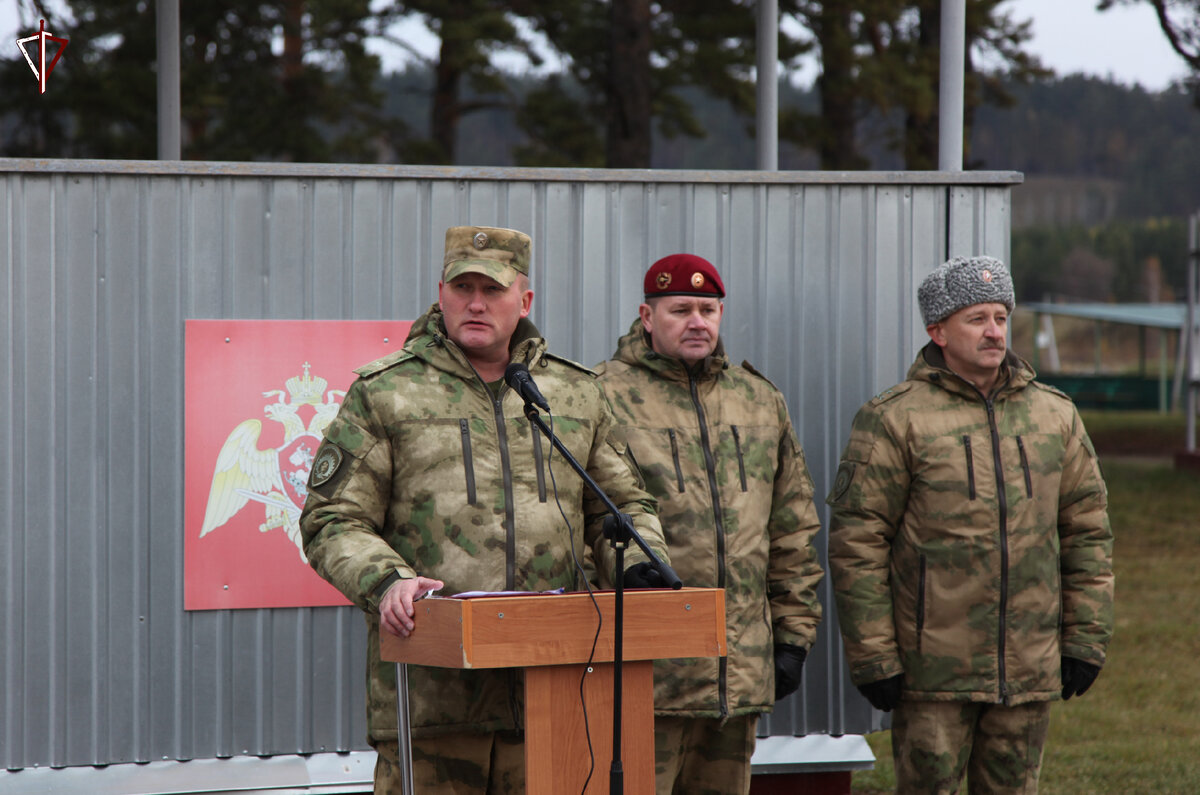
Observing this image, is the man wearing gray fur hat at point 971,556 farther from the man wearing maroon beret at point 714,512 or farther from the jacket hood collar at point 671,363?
the jacket hood collar at point 671,363

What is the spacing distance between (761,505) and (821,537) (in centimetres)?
85

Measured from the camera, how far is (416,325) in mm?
3547

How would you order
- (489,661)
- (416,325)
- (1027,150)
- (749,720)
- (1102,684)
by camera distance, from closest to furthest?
(489,661)
(416,325)
(749,720)
(1102,684)
(1027,150)

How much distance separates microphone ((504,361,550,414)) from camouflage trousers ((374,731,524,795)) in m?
0.94

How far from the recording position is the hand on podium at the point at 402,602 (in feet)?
9.46

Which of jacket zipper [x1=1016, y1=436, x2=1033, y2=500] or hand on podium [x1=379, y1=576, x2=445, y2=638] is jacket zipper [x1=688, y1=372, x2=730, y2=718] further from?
hand on podium [x1=379, y1=576, x2=445, y2=638]

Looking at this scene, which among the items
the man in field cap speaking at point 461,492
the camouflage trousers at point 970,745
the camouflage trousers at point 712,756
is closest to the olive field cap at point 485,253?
the man in field cap speaking at point 461,492

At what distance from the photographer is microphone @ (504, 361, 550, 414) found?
9.61 ft

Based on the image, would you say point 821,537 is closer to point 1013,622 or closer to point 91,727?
point 1013,622

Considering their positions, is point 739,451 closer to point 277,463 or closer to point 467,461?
point 467,461

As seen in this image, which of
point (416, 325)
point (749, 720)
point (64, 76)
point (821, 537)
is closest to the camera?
point (416, 325)

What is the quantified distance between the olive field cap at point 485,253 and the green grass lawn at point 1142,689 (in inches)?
150

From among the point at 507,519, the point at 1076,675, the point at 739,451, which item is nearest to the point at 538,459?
the point at 507,519

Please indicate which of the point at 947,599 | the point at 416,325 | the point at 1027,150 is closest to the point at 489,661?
the point at 416,325
